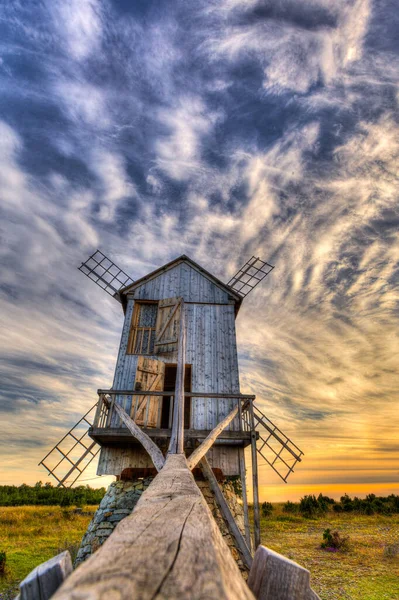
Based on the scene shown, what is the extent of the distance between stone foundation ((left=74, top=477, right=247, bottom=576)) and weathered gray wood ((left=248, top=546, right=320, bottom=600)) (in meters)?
8.08

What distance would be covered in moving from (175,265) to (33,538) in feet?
47.2

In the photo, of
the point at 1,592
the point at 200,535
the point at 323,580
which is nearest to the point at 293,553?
the point at 323,580

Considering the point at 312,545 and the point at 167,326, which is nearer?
the point at 167,326

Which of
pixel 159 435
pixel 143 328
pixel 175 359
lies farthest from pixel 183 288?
pixel 159 435

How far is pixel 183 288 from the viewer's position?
1393cm

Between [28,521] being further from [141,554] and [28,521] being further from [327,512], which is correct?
[141,554]

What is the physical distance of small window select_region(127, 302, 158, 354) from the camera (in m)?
12.6

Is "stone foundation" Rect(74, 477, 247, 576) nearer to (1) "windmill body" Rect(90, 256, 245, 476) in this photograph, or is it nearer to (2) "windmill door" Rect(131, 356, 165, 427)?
(1) "windmill body" Rect(90, 256, 245, 476)

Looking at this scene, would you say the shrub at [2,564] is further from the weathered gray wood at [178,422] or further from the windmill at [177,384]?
the weathered gray wood at [178,422]

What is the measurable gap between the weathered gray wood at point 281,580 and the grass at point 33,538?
1069 cm

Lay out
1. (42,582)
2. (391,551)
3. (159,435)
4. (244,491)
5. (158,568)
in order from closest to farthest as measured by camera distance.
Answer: (158,568) < (42,582) < (159,435) < (244,491) < (391,551)

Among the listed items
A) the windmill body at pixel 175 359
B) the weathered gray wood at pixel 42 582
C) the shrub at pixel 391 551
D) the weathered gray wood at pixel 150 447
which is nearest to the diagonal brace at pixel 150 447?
the weathered gray wood at pixel 150 447

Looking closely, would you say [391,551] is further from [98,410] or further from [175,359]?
[98,410]

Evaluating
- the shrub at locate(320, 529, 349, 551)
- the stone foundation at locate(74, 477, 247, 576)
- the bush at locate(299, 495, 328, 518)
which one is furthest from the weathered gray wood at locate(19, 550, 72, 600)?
the bush at locate(299, 495, 328, 518)
